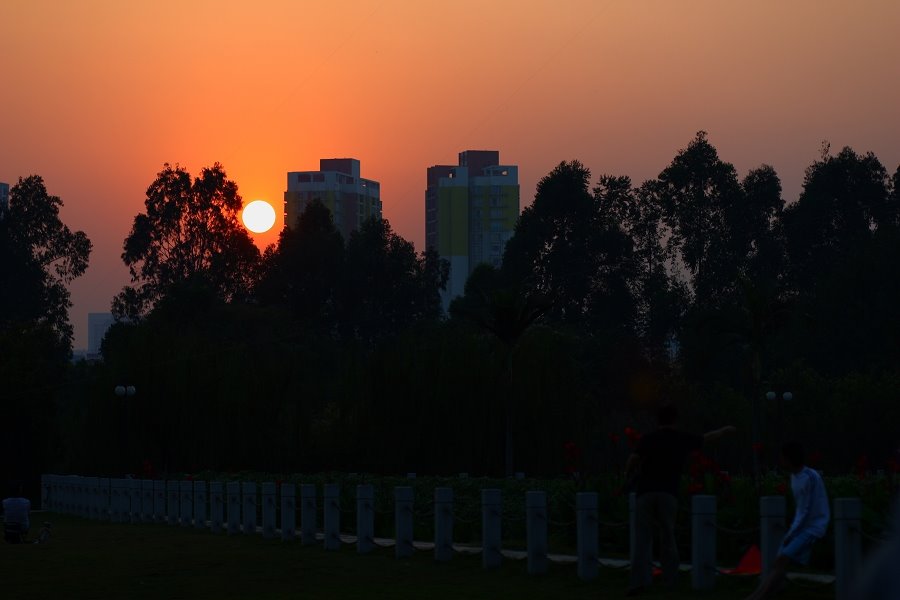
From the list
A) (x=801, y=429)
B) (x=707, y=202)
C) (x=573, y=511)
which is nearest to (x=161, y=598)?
(x=573, y=511)

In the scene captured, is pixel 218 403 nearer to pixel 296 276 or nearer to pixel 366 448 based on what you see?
pixel 366 448

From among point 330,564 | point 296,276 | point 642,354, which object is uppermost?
point 296,276

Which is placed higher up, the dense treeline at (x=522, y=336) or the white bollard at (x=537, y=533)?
the dense treeline at (x=522, y=336)

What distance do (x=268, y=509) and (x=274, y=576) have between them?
25.8 ft

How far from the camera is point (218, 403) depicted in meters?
55.9

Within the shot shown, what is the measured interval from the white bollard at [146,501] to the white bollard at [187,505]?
9.57 ft

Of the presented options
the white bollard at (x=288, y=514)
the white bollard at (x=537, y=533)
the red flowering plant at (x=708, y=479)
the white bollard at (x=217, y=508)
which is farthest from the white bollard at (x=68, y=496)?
the white bollard at (x=537, y=533)

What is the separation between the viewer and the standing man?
13875 mm

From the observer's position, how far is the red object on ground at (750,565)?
14884mm

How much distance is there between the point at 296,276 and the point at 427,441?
48.1m

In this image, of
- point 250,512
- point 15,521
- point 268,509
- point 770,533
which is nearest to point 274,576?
point 770,533

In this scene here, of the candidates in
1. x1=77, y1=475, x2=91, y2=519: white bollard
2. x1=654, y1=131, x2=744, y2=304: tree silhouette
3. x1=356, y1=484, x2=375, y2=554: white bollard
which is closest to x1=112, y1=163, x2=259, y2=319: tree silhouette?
x1=654, y1=131, x2=744, y2=304: tree silhouette

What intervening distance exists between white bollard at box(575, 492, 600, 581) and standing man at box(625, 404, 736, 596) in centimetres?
126

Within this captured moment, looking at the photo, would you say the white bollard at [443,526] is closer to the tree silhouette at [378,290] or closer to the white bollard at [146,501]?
the white bollard at [146,501]
